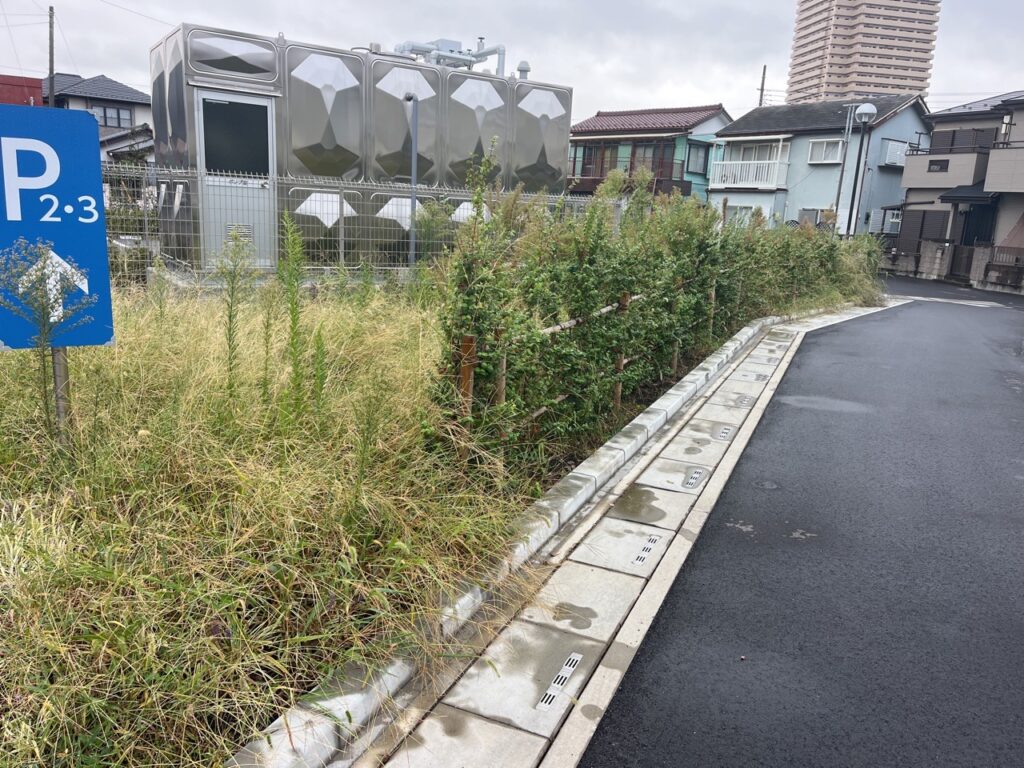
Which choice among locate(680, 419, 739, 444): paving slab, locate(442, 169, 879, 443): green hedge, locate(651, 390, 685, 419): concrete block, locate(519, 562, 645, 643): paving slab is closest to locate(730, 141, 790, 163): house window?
locate(442, 169, 879, 443): green hedge

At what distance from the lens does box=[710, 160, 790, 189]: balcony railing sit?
34.9 metres

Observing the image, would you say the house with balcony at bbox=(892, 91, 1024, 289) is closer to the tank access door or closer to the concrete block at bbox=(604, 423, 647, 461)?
the concrete block at bbox=(604, 423, 647, 461)

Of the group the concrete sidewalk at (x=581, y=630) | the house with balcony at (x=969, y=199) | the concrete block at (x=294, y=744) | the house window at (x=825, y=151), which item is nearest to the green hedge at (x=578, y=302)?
the concrete sidewalk at (x=581, y=630)

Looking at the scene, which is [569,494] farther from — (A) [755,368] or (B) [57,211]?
(A) [755,368]

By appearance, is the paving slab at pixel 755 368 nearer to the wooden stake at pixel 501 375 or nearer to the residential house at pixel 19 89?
the wooden stake at pixel 501 375

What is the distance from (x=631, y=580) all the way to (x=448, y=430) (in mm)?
1319

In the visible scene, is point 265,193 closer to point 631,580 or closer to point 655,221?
point 655,221

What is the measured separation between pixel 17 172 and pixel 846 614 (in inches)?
167

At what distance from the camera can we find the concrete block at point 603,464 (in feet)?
16.5

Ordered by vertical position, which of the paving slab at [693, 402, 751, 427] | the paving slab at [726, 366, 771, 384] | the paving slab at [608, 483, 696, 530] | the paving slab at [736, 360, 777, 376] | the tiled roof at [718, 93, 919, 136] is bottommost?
the paving slab at [608, 483, 696, 530]

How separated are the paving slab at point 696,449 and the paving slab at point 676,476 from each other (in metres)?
0.11

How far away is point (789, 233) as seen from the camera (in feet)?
50.0

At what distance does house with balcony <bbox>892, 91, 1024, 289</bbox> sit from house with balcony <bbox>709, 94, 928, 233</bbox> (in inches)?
49.8

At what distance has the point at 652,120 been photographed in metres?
37.3
